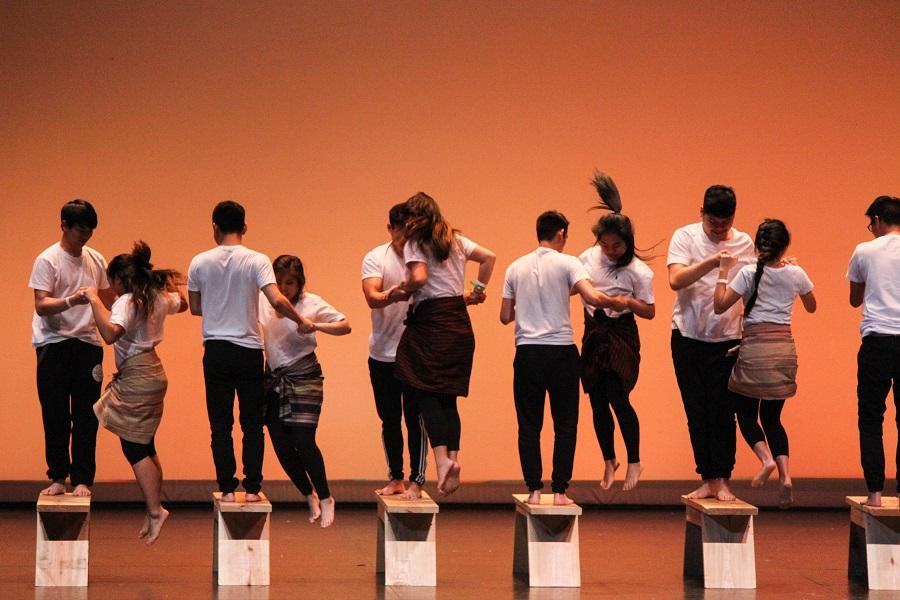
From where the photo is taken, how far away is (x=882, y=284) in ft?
20.3

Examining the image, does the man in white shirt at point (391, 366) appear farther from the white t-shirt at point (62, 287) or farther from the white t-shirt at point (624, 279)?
the white t-shirt at point (62, 287)

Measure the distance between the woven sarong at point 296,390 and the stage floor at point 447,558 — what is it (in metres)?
0.76

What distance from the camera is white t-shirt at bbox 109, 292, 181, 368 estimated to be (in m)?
6.02

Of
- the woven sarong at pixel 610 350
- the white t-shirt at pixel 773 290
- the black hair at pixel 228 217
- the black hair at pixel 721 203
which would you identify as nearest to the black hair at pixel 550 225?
the woven sarong at pixel 610 350

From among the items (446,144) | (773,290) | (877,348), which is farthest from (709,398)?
(446,144)

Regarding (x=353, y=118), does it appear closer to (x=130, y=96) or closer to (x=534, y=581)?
(x=130, y=96)

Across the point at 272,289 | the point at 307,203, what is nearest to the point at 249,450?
the point at 272,289

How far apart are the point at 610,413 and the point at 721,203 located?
3.79 feet

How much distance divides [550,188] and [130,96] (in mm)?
3032

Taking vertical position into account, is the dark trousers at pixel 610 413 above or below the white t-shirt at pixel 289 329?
below

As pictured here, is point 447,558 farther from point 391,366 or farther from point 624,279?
point 624,279

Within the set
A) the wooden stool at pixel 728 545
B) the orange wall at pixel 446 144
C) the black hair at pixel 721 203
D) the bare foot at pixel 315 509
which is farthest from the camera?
the orange wall at pixel 446 144

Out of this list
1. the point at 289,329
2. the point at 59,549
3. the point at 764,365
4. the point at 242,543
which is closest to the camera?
the point at 59,549

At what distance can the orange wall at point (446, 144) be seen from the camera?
29.7ft
